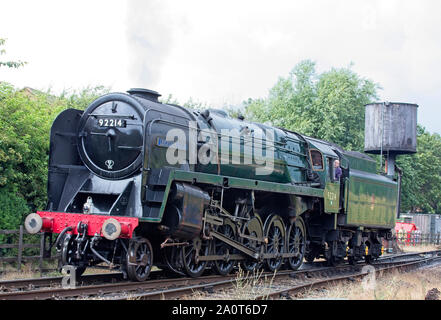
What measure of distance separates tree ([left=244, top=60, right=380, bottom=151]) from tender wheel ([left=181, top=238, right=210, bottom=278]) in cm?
2121

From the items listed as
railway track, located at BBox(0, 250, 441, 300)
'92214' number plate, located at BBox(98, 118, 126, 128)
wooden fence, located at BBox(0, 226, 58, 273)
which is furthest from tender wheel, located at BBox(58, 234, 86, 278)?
'92214' number plate, located at BBox(98, 118, 126, 128)

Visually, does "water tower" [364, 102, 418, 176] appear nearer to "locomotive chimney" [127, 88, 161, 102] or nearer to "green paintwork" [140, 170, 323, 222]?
"green paintwork" [140, 170, 323, 222]

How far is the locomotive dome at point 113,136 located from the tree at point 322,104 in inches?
868

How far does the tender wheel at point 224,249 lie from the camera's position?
1070 centimetres

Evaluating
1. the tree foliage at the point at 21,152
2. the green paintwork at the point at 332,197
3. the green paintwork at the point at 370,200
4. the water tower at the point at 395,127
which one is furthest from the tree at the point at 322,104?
the tree foliage at the point at 21,152

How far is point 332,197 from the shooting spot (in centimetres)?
1411

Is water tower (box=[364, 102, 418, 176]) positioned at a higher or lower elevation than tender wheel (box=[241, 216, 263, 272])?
higher

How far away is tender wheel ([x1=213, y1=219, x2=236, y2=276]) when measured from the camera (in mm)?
10695

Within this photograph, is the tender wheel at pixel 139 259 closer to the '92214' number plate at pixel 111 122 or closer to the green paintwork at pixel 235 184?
the green paintwork at pixel 235 184

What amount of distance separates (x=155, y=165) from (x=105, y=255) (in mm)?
1840

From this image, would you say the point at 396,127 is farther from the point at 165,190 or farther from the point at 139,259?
the point at 139,259

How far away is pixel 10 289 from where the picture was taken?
792 centimetres

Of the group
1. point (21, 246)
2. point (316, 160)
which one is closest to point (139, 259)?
point (21, 246)
